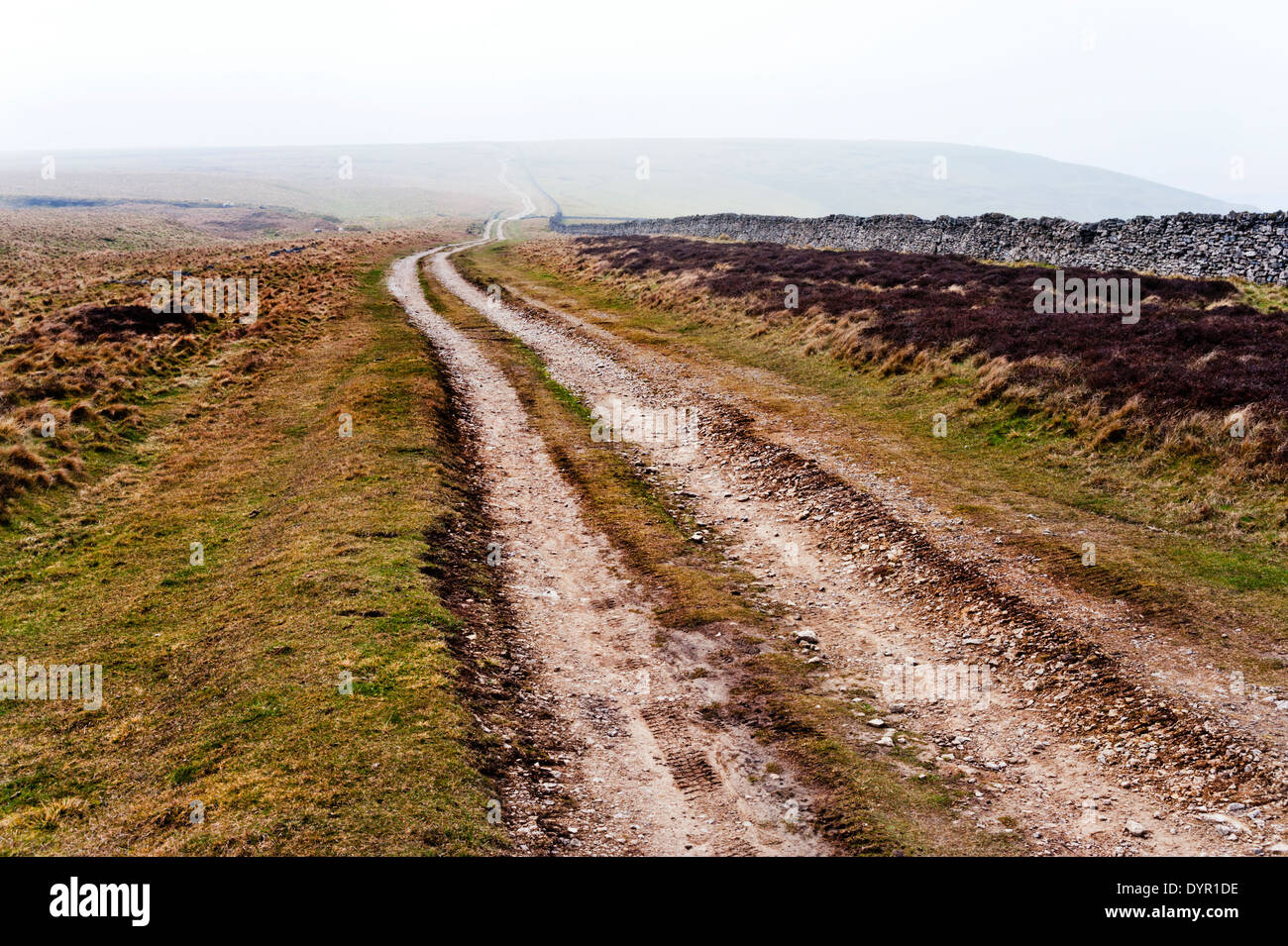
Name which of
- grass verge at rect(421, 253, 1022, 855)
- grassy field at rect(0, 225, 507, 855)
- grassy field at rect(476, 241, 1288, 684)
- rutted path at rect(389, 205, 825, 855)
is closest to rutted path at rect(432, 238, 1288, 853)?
grass verge at rect(421, 253, 1022, 855)

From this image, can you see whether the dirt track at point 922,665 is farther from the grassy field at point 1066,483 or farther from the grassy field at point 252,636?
the grassy field at point 252,636

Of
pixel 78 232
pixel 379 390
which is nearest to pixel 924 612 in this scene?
pixel 379 390

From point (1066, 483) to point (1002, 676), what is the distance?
734cm

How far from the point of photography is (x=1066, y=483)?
1566 centimetres

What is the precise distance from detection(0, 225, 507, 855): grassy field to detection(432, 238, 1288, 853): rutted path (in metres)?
5.34

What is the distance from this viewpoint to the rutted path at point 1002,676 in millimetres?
7438

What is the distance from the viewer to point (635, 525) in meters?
15.3

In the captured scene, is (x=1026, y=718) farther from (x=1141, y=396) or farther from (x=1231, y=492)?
(x=1141, y=396)

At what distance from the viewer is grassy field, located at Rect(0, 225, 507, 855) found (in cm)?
752

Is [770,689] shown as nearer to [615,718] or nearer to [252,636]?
[615,718]

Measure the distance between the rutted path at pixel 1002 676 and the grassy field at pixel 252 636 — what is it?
17.5ft

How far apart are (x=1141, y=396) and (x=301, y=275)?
52.4m

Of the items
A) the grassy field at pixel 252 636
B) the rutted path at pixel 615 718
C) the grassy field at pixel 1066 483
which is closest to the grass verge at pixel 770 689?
the rutted path at pixel 615 718

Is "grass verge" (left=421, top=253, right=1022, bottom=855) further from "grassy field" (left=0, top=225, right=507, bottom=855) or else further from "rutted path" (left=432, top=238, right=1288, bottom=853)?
"grassy field" (left=0, top=225, right=507, bottom=855)
